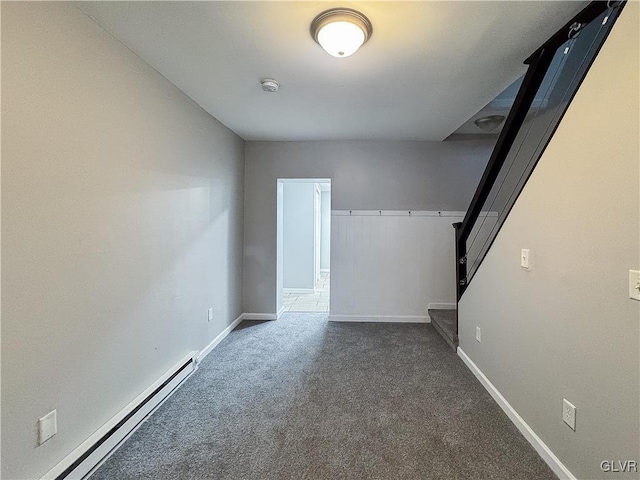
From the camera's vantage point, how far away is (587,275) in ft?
4.52

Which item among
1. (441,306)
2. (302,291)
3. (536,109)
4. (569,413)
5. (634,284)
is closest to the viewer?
(634,284)

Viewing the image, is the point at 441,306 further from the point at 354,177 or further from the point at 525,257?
the point at 525,257

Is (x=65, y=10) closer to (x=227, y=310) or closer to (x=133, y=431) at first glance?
(x=133, y=431)

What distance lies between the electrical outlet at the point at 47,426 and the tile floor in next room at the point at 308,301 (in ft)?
10.8

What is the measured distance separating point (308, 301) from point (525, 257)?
151 inches

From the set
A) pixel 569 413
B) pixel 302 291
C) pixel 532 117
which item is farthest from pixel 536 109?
pixel 302 291

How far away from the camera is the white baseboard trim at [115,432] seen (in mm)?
1463

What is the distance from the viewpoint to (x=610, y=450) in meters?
1.26

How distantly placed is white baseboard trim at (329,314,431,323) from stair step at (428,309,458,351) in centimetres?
16

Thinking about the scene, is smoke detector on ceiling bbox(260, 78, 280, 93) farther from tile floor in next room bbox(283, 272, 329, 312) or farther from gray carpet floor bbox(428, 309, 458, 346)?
tile floor in next room bbox(283, 272, 329, 312)

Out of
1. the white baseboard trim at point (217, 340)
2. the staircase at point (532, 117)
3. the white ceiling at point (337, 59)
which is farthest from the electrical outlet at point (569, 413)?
the white baseboard trim at point (217, 340)

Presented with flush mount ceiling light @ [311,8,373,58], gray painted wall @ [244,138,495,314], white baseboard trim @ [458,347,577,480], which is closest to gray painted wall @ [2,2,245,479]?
flush mount ceiling light @ [311,8,373,58]

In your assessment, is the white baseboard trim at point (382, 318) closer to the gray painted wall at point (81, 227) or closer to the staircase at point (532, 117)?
the staircase at point (532, 117)

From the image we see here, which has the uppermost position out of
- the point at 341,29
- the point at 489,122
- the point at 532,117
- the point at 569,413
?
the point at 489,122
